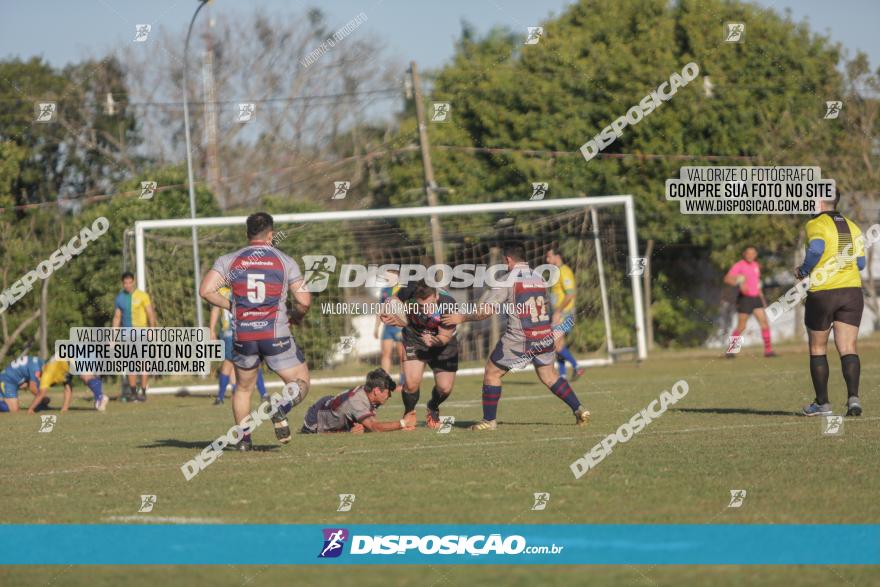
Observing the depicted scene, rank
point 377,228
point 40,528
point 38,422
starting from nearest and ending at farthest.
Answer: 1. point 40,528
2. point 38,422
3. point 377,228

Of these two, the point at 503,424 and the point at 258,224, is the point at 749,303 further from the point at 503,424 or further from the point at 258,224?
the point at 258,224

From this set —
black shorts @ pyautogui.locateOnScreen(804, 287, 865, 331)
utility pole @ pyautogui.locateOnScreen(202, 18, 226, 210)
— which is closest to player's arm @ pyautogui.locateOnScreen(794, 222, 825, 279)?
black shorts @ pyautogui.locateOnScreen(804, 287, 865, 331)

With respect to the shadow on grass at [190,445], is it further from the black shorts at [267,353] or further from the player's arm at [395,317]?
the player's arm at [395,317]

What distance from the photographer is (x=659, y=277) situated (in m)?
36.8

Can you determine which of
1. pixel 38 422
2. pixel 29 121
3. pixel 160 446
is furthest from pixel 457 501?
pixel 29 121

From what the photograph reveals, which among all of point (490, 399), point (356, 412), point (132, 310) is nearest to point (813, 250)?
point (490, 399)

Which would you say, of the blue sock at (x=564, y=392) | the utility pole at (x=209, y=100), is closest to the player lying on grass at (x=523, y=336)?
the blue sock at (x=564, y=392)

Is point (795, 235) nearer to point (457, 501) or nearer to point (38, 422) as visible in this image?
point (38, 422)

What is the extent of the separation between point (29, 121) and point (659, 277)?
2074 cm

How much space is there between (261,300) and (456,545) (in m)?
4.59

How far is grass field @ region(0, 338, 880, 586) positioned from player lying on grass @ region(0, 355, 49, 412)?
353cm

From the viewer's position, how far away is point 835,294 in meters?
12.0

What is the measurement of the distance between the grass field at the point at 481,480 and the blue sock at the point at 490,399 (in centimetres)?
28

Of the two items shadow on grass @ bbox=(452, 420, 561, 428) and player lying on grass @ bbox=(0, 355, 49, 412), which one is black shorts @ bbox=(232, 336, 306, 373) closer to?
shadow on grass @ bbox=(452, 420, 561, 428)
